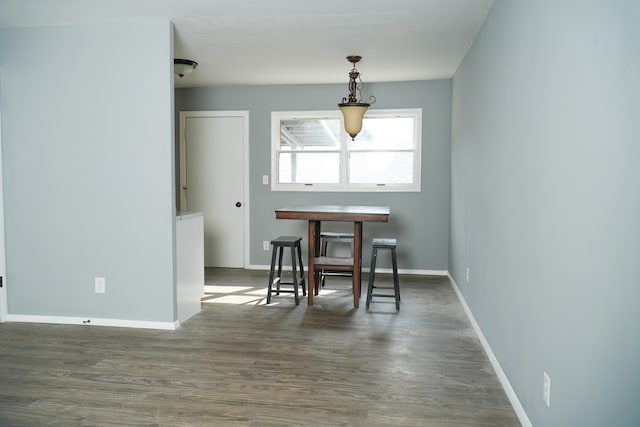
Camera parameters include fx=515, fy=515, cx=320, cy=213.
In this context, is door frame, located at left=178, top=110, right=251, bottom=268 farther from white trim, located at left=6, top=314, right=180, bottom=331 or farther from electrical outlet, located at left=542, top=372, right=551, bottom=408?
electrical outlet, located at left=542, top=372, right=551, bottom=408

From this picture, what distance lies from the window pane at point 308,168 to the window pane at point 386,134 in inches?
13.4

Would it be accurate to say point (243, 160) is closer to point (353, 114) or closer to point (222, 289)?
point (222, 289)

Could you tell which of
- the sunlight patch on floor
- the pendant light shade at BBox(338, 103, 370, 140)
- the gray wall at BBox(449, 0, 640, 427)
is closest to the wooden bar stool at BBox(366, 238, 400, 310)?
the pendant light shade at BBox(338, 103, 370, 140)

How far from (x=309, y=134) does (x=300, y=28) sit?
8.16ft

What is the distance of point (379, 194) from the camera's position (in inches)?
245

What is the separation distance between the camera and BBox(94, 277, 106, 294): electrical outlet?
4000 mm

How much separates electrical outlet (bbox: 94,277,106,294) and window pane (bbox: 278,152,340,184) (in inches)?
114

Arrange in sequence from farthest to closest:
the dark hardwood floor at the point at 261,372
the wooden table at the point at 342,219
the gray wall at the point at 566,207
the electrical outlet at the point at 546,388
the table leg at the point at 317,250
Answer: the table leg at the point at 317,250
the wooden table at the point at 342,219
the dark hardwood floor at the point at 261,372
the electrical outlet at the point at 546,388
the gray wall at the point at 566,207

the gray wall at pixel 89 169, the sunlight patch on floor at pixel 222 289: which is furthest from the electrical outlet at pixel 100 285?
the sunlight patch on floor at pixel 222 289

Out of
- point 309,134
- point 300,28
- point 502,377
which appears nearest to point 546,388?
point 502,377

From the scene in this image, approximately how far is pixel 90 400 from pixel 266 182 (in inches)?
160

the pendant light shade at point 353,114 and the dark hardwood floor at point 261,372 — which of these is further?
the pendant light shade at point 353,114

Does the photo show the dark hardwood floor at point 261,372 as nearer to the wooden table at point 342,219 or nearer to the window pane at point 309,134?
the wooden table at point 342,219

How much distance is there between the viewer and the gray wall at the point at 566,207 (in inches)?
53.9
